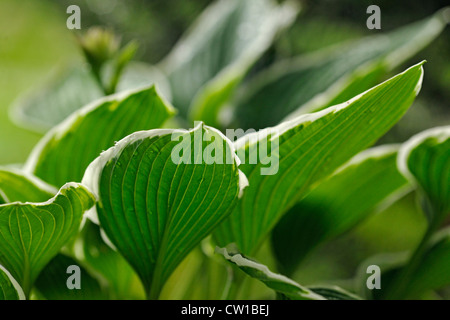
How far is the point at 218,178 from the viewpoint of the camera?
233mm

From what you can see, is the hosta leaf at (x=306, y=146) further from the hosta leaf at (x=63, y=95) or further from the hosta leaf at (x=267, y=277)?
the hosta leaf at (x=63, y=95)

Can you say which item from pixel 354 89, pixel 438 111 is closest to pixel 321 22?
pixel 438 111

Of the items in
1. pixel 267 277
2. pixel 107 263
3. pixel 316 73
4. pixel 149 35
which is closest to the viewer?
pixel 267 277

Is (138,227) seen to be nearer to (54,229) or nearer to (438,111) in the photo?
(54,229)

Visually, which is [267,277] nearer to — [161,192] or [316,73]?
[161,192]

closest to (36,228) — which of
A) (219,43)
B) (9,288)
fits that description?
(9,288)

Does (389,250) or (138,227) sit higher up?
(389,250)

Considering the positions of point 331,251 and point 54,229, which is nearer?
point 54,229

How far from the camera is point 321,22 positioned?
43.9 inches

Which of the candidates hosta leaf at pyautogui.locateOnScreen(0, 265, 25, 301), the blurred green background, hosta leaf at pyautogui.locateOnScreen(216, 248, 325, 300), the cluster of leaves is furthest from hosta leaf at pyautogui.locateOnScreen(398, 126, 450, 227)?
the blurred green background

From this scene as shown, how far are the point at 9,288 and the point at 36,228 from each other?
4cm

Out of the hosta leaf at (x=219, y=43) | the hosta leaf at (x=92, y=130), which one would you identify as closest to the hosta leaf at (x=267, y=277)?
the hosta leaf at (x=92, y=130)

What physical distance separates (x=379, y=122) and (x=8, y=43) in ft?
4.55
